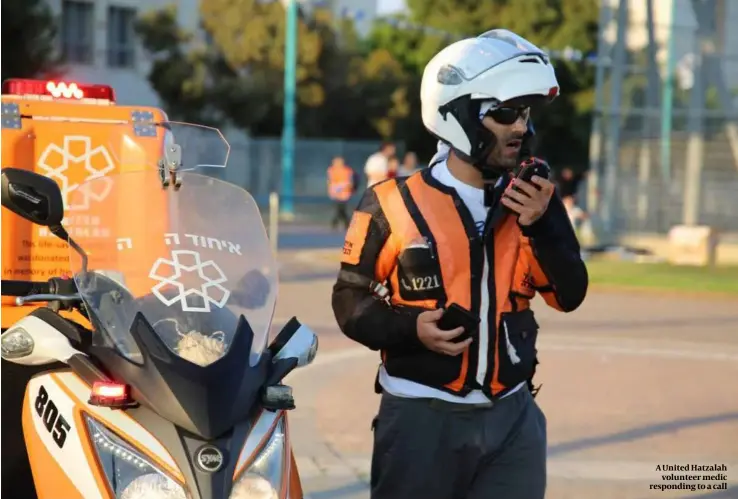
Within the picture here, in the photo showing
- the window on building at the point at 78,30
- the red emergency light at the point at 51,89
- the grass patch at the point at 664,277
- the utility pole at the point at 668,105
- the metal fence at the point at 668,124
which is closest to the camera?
the red emergency light at the point at 51,89

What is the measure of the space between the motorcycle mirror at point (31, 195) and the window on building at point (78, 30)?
4333 centimetres

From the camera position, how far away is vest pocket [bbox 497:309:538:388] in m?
3.84

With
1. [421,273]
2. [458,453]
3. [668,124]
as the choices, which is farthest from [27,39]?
[458,453]

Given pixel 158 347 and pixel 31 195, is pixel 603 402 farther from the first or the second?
pixel 158 347

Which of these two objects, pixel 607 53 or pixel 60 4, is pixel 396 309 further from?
pixel 60 4

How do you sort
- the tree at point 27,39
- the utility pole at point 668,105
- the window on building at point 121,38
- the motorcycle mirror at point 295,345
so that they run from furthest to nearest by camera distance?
the window on building at point 121,38
the tree at point 27,39
the utility pole at point 668,105
the motorcycle mirror at point 295,345

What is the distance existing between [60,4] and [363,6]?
77.0 ft

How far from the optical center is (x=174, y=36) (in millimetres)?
47031

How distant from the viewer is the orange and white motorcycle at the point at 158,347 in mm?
3518

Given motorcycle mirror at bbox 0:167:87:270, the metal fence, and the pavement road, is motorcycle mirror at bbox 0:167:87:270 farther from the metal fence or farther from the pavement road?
the metal fence

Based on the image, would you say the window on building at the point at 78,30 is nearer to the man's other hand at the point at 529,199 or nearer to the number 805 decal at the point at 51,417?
the number 805 decal at the point at 51,417

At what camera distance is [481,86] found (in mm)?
3863

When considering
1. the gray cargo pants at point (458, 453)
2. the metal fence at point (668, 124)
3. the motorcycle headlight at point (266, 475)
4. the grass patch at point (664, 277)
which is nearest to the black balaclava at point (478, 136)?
the gray cargo pants at point (458, 453)

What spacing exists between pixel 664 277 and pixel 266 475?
16.3 metres
